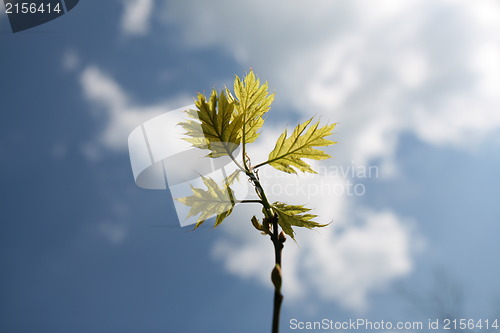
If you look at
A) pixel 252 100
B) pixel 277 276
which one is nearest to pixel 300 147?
pixel 252 100

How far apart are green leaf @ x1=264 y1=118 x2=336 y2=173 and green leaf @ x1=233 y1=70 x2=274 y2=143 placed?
2.2 inches

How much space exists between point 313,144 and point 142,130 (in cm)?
39

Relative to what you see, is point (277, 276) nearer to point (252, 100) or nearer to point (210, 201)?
point (210, 201)

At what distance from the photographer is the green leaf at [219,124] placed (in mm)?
733

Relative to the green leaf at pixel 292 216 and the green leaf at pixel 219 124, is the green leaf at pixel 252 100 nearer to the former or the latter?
the green leaf at pixel 219 124

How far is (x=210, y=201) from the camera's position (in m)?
0.71

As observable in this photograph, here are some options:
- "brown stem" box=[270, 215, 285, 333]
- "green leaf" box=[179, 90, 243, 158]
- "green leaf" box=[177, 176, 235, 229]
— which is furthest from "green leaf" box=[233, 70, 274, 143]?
"brown stem" box=[270, 215, 285, 333]

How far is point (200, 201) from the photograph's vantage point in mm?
710

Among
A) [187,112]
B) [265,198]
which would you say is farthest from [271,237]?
A: [187,112]

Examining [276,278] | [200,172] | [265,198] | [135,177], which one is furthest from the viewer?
[135,177]

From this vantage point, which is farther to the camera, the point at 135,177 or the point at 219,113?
the point at 135,177

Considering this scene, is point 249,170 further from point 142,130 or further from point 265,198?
point 142,130

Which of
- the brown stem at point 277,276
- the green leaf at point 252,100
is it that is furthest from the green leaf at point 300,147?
the brown stem at point 277,276

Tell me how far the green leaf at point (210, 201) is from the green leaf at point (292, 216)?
8cm
